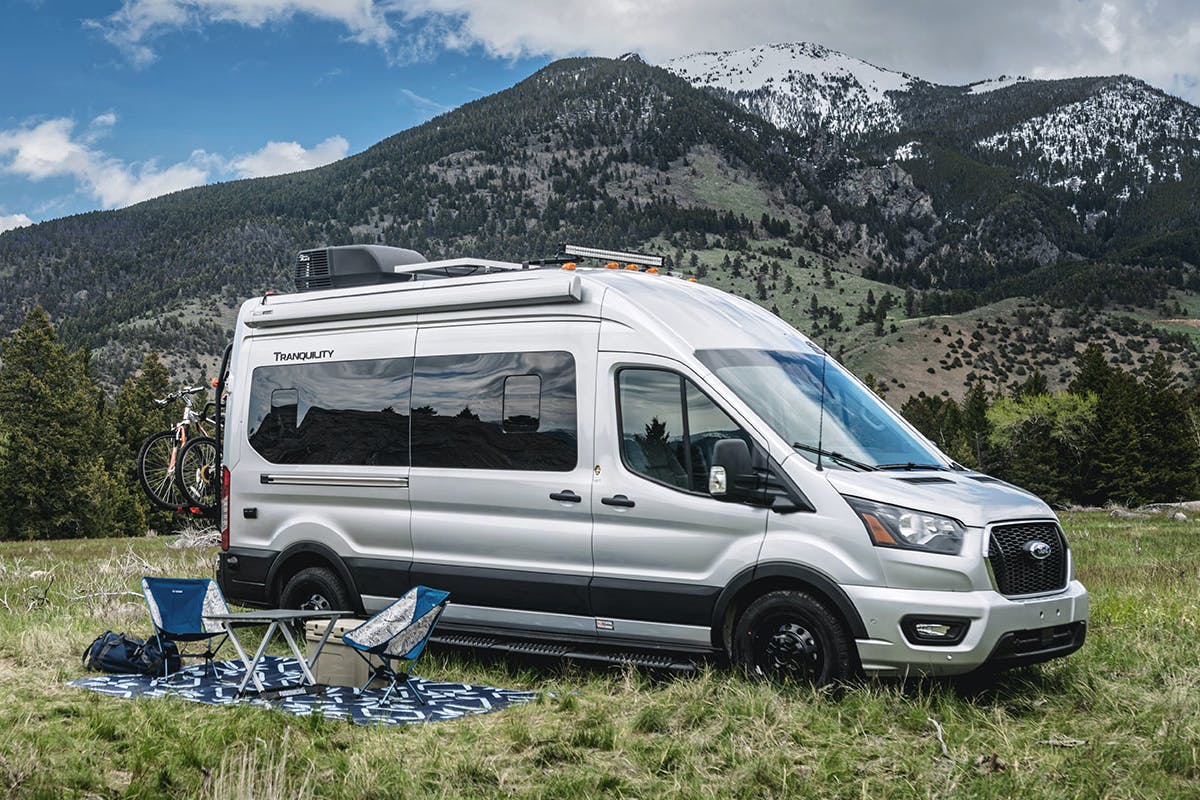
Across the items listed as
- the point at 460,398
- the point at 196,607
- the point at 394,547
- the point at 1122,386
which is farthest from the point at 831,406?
the point at 1122,386

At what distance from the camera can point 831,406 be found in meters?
8.02

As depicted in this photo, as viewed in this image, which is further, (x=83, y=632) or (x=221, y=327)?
(x=221, y=327)

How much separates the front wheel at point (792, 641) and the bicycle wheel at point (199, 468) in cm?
748

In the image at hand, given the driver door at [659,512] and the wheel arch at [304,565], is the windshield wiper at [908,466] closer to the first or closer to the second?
the driver door at [659,512]

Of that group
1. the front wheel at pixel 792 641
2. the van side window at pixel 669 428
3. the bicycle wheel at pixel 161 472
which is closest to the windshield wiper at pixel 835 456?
the van side window at pixel 669 428

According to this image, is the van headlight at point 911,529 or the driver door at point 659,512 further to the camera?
the driver door at point 659,512

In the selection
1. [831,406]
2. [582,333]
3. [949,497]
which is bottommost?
[949,497]

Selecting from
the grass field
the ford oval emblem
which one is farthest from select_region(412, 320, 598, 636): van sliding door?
the ford oval emblem

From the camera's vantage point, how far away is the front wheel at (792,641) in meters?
7.17

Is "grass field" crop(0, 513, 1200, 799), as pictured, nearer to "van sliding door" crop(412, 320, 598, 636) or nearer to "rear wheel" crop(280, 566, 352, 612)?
"van sliding door" crop(412, 320, 598, 636)

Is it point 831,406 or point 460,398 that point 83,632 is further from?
point 831,406

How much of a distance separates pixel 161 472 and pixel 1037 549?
10.1 m

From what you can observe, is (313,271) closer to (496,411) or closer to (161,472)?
(496,411)

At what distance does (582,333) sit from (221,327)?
175m
